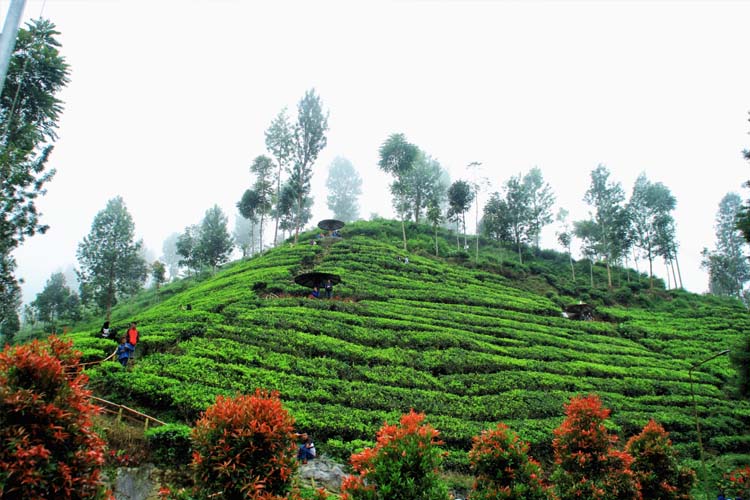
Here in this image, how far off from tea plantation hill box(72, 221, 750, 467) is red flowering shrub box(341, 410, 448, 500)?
5188 mm

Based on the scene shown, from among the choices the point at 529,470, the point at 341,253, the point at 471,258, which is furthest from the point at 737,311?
the point at 529,470

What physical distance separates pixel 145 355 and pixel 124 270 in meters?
24.6

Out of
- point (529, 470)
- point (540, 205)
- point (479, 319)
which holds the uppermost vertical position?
point (540, 205)

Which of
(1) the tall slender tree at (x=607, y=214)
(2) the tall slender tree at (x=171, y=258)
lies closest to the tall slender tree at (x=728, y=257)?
(1) the tall slender tree at (x=607, y=214)

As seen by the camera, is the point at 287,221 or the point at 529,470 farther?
the point at 287,221

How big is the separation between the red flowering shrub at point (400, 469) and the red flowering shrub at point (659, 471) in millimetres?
6821

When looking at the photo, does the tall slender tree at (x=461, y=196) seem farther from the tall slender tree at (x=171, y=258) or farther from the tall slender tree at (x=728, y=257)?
the tall slender tree at (x=171, y=258)

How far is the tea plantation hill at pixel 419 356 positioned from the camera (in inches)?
523

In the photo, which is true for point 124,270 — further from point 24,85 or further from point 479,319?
point 479,319

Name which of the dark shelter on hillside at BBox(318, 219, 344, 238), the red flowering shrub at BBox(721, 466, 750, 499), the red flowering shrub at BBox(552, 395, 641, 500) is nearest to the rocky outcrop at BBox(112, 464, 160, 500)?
the red flowering shrub at BBox(552, 395, 641, 500)

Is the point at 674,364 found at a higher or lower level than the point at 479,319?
lower

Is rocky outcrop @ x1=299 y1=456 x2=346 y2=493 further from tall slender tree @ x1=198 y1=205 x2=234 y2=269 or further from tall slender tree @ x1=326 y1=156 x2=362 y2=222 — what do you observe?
tall slender tree @ x1=326 y1=156 x2=362 y2=222

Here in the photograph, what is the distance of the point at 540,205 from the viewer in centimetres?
4900

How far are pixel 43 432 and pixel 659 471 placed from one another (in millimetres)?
12800
